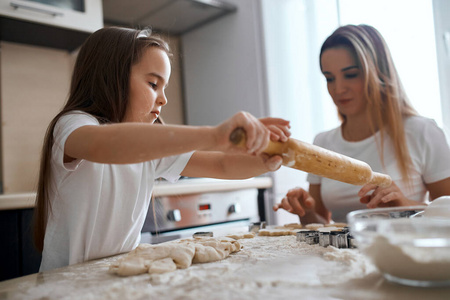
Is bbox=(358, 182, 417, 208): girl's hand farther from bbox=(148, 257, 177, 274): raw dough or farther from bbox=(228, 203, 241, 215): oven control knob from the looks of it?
bbox=(228, 203, 241, 215): oven control knob

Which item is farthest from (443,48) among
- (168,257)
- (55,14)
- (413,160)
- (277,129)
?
(55,14)

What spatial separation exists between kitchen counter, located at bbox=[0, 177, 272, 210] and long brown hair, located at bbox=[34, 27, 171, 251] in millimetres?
366

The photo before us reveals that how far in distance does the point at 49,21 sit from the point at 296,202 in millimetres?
1280

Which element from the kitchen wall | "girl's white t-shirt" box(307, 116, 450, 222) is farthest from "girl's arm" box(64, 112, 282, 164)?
the kitchen wall

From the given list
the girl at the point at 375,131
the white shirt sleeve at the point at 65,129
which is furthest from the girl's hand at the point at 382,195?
the white shirt sleeve at the point at 65,129

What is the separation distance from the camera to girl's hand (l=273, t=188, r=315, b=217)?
114cm

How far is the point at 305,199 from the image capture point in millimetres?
1168

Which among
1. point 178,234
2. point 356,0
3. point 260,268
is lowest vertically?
point 178,234

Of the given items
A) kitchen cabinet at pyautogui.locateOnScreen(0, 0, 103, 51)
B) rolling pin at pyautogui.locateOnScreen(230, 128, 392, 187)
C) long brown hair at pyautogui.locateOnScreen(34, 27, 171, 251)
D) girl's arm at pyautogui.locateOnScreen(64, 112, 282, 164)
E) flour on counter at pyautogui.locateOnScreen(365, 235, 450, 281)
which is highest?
kitchen cabinet at pyautogui.locateOnScreen(0, 0, 103, 51)

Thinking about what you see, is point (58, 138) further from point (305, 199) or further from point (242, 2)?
point (242, 2)

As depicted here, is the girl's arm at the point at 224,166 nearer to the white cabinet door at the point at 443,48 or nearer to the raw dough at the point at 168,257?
the raw dough at the point at 168,257

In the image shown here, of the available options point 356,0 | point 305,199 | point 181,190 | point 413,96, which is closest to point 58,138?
point 305,199

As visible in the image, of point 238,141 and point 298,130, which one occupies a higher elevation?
point 298,130

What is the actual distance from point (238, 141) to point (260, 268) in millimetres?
193
